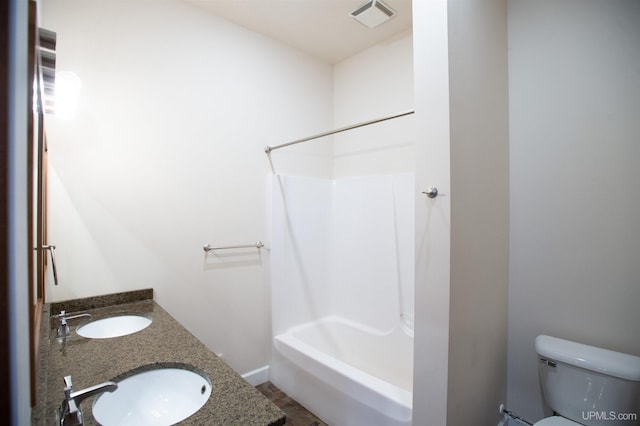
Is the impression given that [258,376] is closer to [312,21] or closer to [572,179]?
[572,179]

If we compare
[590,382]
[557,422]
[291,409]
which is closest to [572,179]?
[590,382]

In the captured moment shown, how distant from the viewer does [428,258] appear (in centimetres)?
133

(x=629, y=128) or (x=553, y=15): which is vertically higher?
(x=553, y=15)

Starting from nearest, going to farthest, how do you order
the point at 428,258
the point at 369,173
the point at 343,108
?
the point at 428,258 < the point at 369,173 < the point at 343,108

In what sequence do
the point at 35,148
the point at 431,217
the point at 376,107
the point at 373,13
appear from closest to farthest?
1. the point at 35,148
2. the point at 431,217
3. the point at 373,13
4. the point at 376,107

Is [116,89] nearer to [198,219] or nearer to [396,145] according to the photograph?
[198,219]

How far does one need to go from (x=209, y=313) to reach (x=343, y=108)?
7.49 ft

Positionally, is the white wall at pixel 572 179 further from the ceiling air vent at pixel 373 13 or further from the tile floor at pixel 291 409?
the tile floor at pixel 291 409

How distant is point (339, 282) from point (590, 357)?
1.84 m

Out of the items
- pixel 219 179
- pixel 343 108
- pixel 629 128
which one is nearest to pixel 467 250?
pixel 629 128

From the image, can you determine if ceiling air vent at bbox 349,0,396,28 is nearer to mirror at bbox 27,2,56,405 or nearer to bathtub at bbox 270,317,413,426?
mirror at bbox 27,2,56,405

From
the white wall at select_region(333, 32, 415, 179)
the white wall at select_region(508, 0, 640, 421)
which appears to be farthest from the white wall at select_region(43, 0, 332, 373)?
the white wall at select_region(508, 0, 640, 421)

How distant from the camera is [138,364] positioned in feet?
3.60

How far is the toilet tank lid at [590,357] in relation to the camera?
133cm
